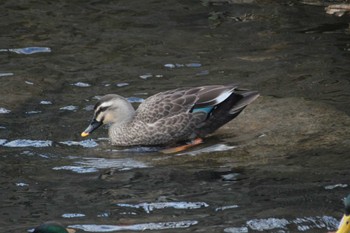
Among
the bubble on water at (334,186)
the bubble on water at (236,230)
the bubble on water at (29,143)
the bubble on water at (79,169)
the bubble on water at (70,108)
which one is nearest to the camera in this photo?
the bubble on water at (236,230)

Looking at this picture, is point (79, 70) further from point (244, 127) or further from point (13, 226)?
point (13, 226)

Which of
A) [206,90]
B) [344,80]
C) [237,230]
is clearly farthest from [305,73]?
[237,230]

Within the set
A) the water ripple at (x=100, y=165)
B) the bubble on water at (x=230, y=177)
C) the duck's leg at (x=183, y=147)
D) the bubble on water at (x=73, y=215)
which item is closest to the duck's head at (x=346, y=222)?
the bubble on water at (x=230, y=177)

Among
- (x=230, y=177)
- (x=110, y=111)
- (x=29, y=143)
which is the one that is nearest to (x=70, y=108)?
(x=110, y=111)

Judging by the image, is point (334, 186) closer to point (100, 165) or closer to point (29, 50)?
point (100, 165)

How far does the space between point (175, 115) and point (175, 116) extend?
1 cm

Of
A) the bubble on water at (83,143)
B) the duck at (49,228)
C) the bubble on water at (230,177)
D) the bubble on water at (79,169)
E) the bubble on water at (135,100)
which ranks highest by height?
the duck at (49,228)

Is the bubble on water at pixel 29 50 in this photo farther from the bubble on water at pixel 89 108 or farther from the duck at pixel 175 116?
the duck at pixel 175 116

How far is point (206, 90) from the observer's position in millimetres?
10242

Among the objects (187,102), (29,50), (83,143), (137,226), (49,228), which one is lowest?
(83,143)

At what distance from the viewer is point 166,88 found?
11.9 m

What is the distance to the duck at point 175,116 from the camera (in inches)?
400

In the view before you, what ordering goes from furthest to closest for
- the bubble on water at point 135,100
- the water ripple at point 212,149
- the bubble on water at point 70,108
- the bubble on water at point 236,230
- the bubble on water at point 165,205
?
1. the bubble on water at point 135,100
2. the bubble on water at point 70,108
3. the water ripple at point 212,149
4. the bubble on water at point 165,205
5. the bubble on water at point 236,230

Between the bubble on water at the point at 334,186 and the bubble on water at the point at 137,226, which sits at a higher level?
the bubble on water at the point at 334,186
